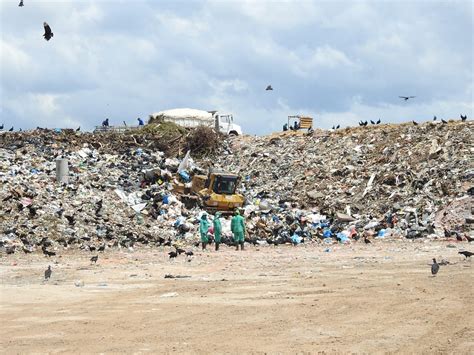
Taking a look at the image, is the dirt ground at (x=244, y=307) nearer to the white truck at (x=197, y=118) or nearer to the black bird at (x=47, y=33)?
the black bird at (x=47, y=33)

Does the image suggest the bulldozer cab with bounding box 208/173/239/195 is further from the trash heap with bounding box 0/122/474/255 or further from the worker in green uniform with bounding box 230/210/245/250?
the worker in green uniform with bounding box 230/210/245/250

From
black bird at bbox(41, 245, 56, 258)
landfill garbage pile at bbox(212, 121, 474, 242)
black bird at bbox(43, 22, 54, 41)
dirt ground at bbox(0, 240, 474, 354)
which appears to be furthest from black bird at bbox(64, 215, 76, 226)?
black bird at bbox(43, 22, 54, 41)

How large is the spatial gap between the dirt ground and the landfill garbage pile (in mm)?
6993

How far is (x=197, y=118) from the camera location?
39.8 m

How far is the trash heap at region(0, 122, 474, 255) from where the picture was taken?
22.7 m

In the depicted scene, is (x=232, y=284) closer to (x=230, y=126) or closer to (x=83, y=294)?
(x=83, y=294)

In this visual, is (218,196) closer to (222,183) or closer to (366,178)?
(222,183)

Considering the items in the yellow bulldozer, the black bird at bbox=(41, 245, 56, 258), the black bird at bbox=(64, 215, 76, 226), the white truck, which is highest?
the white truck

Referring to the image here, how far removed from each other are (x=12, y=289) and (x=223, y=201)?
14181 millimetres

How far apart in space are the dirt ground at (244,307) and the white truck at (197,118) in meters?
22.6

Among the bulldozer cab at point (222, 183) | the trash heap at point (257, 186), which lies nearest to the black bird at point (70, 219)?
the trash heap at point (257, 186)

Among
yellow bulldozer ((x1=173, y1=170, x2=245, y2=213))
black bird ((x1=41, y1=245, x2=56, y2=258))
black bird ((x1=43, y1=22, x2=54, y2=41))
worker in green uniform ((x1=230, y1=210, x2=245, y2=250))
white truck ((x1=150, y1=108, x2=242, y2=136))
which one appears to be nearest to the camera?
black bird ((x1=43, y1=22, x2=54, y2=41))

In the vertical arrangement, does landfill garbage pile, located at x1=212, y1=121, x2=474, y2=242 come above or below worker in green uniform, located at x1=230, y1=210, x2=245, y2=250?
above

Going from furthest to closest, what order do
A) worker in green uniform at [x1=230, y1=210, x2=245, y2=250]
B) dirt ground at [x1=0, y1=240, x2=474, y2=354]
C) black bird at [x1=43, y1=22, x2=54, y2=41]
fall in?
worker in green uniform at [x1=230, y1=210, x2=245, y2=250]
black bird at [x1=43, y1=22, x2=54, y2=41]
dirt ground at [x1=0, y1=240, x2=474, y2=354]
